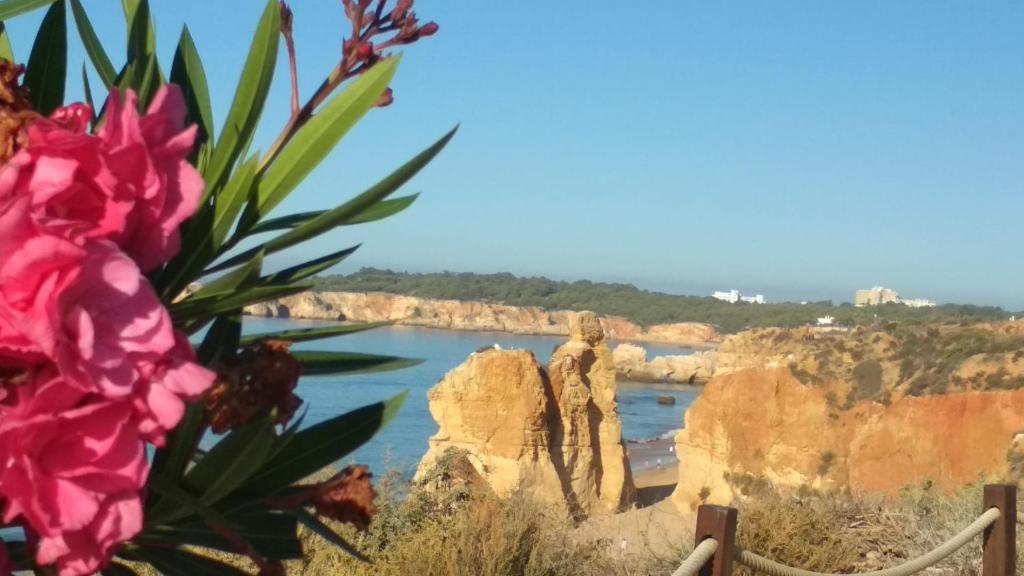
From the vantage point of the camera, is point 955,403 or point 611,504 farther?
point 611,504

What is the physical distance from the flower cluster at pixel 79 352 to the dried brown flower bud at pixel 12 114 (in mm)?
48

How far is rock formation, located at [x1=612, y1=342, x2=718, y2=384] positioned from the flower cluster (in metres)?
60.7

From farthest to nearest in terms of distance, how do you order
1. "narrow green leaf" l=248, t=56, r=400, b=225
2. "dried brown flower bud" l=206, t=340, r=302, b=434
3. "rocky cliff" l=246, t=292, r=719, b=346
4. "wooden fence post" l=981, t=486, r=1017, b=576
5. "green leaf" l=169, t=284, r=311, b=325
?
1. "rocky cliff" l=246, t=292, r=719, b=346
2. "wooden fence post" l=981, t=486, r=1017, b=576
3. "narrow green leaf" l=248, t=56, r=400, b=225
4. "green leaf" l=169, t=284, r=311, b=325
5. "dried brown flower bud" l=206, t=340, r=302, b=434

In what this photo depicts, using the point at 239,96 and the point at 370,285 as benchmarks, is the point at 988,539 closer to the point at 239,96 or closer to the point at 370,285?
the point at 239,96

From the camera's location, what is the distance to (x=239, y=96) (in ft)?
3.70

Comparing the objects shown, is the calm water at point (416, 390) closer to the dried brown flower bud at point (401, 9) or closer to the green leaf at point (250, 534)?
the green leaf at point (250, 534)

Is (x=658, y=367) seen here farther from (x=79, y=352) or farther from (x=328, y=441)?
(x=79, y=352)

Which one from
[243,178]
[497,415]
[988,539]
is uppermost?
[243,178]

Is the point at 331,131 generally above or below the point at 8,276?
above

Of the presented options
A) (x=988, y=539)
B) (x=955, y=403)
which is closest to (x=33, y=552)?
(x=988, y=539)

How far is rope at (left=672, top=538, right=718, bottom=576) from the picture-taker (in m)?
3.01

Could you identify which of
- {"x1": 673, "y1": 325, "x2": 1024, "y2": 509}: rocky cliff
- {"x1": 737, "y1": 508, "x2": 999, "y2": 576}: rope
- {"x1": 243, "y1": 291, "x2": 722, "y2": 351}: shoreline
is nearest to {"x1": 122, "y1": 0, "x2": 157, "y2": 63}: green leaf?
{"x1": 737, "y1": 508, "x2": 999, "y2": 576}: rope

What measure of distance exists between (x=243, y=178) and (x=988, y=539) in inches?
200

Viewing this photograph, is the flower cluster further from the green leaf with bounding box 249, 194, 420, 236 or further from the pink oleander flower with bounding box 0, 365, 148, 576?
the green leaf with bounding box 249, 194, 420, 236
